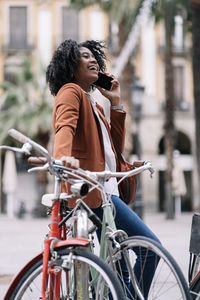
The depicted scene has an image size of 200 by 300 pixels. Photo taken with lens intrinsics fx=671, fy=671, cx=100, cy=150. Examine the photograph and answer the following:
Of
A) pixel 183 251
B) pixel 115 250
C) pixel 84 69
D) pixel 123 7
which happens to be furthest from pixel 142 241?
pixel 123 7

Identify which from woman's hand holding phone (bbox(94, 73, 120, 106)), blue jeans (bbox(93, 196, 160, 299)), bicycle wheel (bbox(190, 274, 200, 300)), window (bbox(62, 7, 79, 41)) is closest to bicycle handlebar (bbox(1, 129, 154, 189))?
blue jeans (bbox(93, 196, 160, 299))

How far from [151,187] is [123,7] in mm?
17331

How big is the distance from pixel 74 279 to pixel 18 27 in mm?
34879

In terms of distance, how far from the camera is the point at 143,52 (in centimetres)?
3669

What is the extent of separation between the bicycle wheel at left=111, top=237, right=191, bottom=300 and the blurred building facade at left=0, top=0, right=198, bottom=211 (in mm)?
32263

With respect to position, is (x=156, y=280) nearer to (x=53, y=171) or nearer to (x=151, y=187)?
(x=53, y=171)

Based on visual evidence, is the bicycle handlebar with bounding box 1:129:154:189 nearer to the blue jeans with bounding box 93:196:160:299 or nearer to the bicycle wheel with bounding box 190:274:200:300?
the blue jeans with bounding box 93:196:160:299

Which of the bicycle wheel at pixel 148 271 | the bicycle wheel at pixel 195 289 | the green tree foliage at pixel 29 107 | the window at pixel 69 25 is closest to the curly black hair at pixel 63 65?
the bicycle wheel at pixel 148 271

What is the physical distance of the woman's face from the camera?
3.93 metres

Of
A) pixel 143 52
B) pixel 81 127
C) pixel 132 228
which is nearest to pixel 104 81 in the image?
pixel 81 127

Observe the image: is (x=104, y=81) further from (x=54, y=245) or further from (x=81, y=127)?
(x=54, y=245)

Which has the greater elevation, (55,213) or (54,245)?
(55,213)

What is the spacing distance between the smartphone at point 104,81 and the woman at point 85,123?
0.32 feet

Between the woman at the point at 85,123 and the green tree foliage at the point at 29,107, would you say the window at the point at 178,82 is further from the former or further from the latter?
the woman at the point at 85,123
